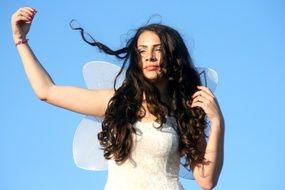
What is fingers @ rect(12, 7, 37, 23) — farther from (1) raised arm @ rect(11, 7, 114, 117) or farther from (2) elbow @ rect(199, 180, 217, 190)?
(2) elbow @ rect(199, 180, 217, 190)

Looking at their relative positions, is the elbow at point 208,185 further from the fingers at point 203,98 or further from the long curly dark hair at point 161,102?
the fingers at point 203,98

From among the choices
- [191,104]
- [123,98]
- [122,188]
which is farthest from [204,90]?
[122,188]

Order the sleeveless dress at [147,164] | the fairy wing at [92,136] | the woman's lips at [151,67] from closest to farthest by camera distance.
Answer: the sleeveless dress at [147,164]
the woman's lips at [151,67]
the fairy wing at [92,136]

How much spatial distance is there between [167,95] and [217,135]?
0.62 m

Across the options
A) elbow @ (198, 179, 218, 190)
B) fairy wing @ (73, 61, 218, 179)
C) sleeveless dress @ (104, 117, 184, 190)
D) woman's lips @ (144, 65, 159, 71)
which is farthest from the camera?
fairy wing @ (73, 61, 218, 179)

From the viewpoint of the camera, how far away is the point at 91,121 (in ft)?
20.6

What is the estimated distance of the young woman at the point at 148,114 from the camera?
571 cm

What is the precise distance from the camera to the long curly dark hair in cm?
578

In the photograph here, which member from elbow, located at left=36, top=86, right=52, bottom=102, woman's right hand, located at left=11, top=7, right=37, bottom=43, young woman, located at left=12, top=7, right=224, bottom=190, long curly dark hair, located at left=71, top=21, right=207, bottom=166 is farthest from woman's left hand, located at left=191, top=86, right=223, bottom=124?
woman's right hand, located at left=11, top=7, right=37, bottom=43

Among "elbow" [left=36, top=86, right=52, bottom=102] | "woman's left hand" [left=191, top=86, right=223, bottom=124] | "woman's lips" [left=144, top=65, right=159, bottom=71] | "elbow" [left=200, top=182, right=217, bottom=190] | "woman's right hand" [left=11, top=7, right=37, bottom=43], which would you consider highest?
"woman's right hand" [left=11, top=7, right=37, bottom=43]

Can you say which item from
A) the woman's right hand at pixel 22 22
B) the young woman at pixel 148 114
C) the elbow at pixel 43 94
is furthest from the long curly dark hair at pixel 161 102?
the woman's right hand at pixel 22 22

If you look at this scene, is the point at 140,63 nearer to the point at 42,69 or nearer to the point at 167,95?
the point at 167,95

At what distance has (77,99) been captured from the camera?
18.9ft

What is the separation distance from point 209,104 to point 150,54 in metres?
0.63
